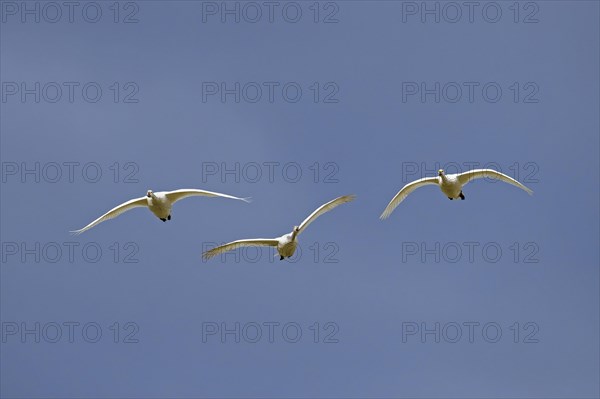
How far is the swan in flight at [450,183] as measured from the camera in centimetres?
3503

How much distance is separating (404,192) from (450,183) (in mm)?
1913

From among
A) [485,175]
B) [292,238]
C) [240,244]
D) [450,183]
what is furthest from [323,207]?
[485,175]

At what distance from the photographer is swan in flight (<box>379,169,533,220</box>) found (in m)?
35.0

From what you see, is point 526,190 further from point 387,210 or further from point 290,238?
point 290,238

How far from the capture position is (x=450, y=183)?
116ft

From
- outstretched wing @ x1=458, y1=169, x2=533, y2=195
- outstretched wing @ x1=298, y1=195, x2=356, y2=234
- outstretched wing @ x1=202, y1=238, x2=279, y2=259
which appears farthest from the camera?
outstretched wing @ x1=458, y1=169, x2=533, y2=195

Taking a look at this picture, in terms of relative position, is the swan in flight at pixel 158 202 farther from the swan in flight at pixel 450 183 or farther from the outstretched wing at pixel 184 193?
the swan in flight at pixel 450 183

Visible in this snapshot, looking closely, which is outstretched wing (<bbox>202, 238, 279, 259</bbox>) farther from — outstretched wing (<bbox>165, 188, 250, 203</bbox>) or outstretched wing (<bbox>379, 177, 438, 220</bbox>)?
outstretched wing (<bbox>379, 177, 438, 220</bbox>)

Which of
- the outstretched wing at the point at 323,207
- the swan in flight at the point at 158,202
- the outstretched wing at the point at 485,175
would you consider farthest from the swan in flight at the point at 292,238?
the outstretched wing at the point at 485,175

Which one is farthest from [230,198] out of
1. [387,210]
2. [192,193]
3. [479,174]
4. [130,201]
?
[479,174]

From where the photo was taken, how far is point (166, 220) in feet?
119

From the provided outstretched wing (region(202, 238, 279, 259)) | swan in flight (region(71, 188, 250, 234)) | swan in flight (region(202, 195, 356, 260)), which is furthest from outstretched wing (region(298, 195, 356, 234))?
swan in flight (region(71, 188, 250, 234))

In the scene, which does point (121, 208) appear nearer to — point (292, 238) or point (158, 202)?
point (158, 202)

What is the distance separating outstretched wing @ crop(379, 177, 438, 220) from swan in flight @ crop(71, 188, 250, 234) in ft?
22.3
